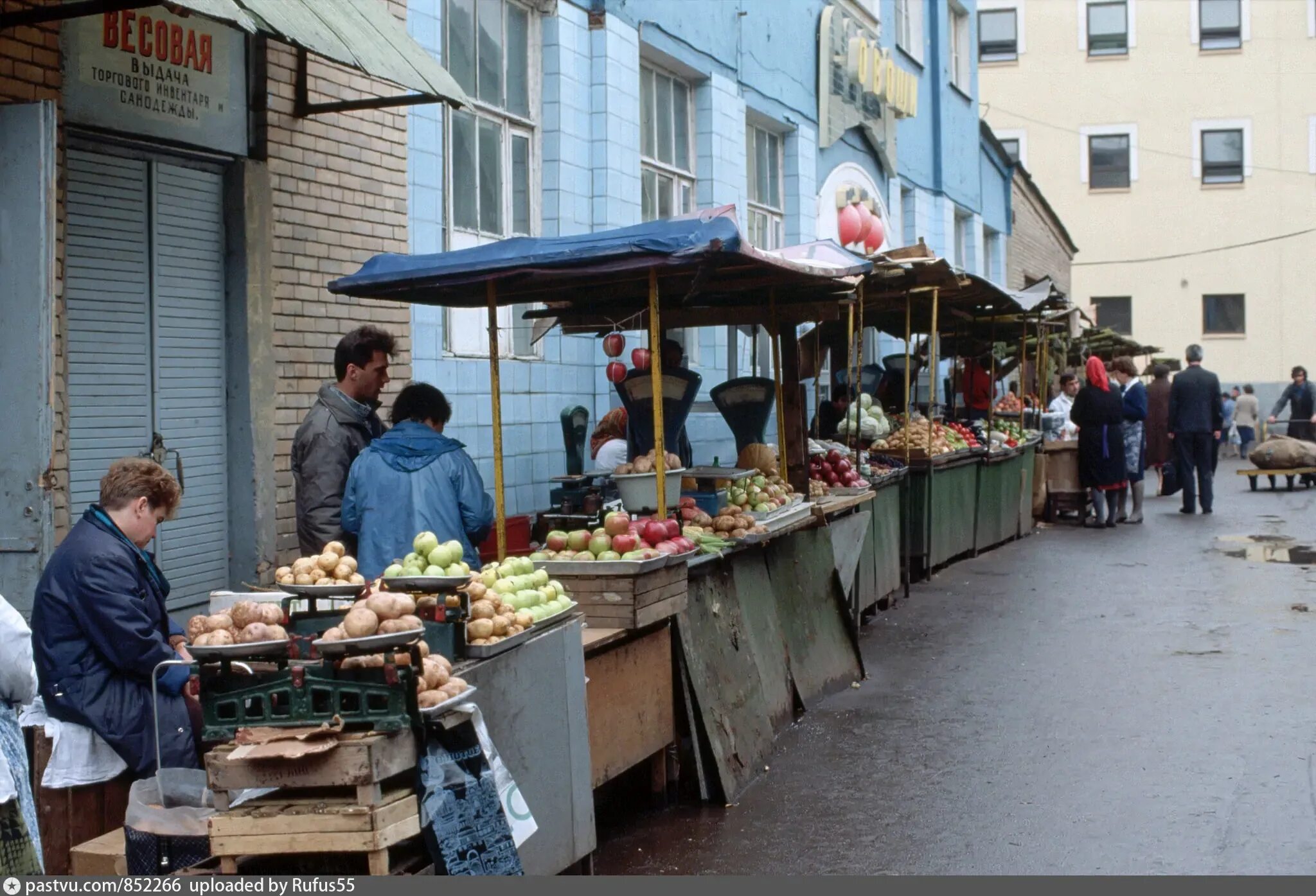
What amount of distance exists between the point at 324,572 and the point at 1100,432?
14.1m

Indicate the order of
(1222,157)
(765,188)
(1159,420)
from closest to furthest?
(765,188) < (1159,420) < (1222,157)

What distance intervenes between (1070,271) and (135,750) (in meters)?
37.8

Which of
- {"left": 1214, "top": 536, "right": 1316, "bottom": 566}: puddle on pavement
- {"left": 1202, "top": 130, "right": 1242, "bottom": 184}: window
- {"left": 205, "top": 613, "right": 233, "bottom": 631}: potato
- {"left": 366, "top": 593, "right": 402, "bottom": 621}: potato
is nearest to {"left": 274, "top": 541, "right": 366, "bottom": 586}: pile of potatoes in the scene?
{"left": 205, "top": 613, "right": 233, "bottom": 631}: potato

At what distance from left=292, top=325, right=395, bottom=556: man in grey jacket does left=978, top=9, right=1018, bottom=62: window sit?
37.9 m

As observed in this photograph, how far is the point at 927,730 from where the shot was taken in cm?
786

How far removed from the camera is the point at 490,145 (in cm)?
1065

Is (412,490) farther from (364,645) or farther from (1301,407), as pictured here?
(1301,407)

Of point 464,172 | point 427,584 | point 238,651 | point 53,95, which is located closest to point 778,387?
point 464,172

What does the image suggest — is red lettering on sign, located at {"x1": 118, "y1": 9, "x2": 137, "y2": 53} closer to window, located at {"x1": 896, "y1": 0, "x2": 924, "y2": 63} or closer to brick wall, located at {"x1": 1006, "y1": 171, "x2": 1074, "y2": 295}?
window, located at {"x1": 896, "y1": 0, "x2": 924, "y2": 63}

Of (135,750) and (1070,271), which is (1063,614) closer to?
(135,750)

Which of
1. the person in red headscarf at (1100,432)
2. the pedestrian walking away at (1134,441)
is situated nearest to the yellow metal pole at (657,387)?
the person in red headscarf at (1100,432)

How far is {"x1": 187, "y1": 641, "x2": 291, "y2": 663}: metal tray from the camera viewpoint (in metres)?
4.03

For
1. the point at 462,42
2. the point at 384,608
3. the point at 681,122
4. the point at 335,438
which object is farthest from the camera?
the point at 681,122

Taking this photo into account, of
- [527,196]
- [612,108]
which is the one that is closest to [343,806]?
[527,196]
